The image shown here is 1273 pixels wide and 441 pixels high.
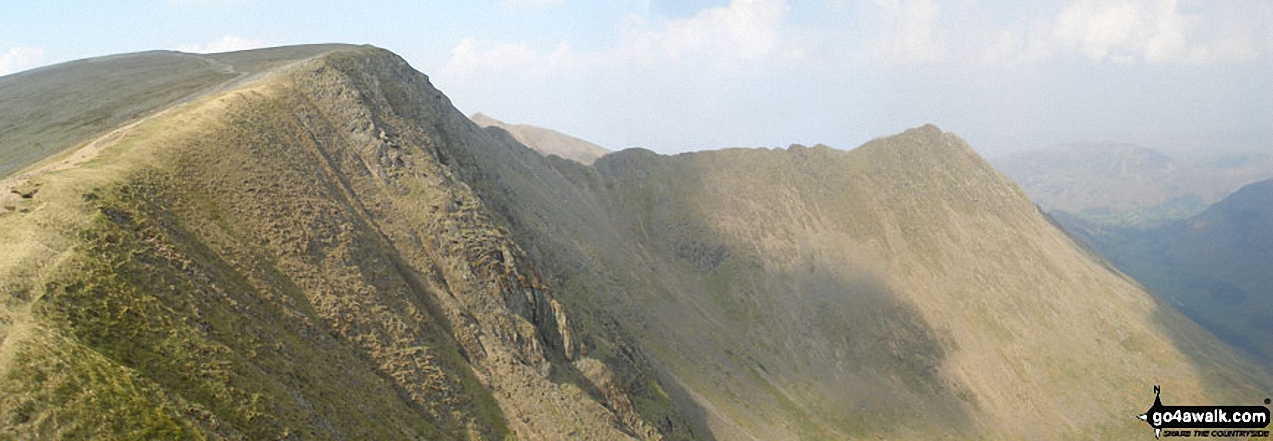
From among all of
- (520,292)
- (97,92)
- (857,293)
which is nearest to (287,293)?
(520,292)

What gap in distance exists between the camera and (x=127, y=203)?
105 ft

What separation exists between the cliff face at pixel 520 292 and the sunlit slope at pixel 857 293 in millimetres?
499

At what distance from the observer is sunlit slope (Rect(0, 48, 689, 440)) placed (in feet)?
76.3

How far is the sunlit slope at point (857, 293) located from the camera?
87562 millimetres

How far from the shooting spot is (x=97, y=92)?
238 ft

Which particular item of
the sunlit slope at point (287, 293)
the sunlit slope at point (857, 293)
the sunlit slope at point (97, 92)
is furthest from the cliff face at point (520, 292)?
the sunlit slope at point (97, 92)

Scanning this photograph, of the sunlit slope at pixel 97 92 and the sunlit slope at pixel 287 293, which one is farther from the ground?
the sunlit slope at pixel 97 92

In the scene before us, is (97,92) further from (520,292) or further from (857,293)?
(857,293)

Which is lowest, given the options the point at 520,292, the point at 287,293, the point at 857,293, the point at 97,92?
the point at 857,293

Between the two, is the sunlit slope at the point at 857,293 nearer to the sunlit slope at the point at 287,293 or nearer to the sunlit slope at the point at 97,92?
the sunlit slope at the point at 287,293

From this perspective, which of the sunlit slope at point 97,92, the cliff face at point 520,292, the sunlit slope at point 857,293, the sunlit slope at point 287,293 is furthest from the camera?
the sunlit slope at point 857,293

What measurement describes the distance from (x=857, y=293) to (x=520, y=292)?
239 ft

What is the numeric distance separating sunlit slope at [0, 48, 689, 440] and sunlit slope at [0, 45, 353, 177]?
14088 millimetres

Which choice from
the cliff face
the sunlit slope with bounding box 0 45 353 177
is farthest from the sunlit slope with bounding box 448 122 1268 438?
the sunlit slope with bounding box 0 45 353 177
